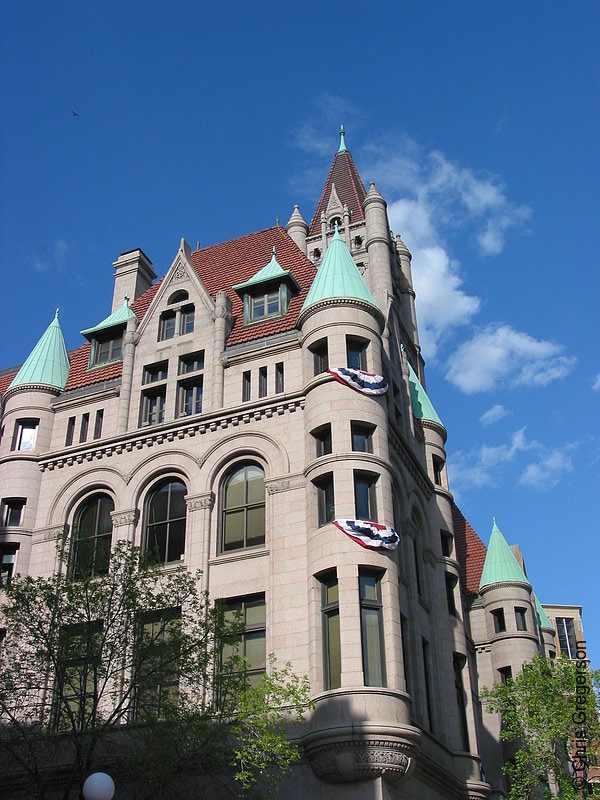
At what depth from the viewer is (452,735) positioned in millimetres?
35625

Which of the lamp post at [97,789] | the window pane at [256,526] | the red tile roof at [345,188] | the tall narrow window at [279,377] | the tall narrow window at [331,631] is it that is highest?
the red tile roof at [345,188]

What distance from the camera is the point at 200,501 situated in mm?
33562

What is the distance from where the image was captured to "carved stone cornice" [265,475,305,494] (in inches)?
1274

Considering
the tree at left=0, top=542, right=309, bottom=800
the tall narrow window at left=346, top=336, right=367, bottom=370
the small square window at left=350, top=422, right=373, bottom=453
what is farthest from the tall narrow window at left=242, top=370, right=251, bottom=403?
the tree at left=0, top=542, right=309, bottom=800

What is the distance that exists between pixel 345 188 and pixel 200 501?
37.4 m

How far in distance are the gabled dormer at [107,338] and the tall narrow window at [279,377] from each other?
30.3ft

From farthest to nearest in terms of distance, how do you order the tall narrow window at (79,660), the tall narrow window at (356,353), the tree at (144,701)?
the tall narrow window at (356,353), the tall narrow window at (79,660), the tree at (144,701)

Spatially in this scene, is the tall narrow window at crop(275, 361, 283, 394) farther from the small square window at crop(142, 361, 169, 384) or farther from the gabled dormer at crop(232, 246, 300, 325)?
the small square window at crop(142, 361, 169, 384)

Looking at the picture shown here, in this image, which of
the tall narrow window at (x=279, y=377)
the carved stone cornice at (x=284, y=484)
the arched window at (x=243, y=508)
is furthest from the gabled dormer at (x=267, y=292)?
→ the carved stone cornice at (x=284, y=484)

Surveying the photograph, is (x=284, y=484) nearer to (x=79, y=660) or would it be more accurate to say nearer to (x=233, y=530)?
(x=233, y=530)

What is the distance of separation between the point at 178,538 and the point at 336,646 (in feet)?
27.3

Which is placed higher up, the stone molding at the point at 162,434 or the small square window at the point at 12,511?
the stone molding at the point at 162,434

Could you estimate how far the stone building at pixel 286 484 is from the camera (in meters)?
27.9

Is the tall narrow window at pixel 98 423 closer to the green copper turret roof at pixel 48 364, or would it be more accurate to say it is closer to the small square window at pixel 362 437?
the green copper turret roof at pixel 48 364
